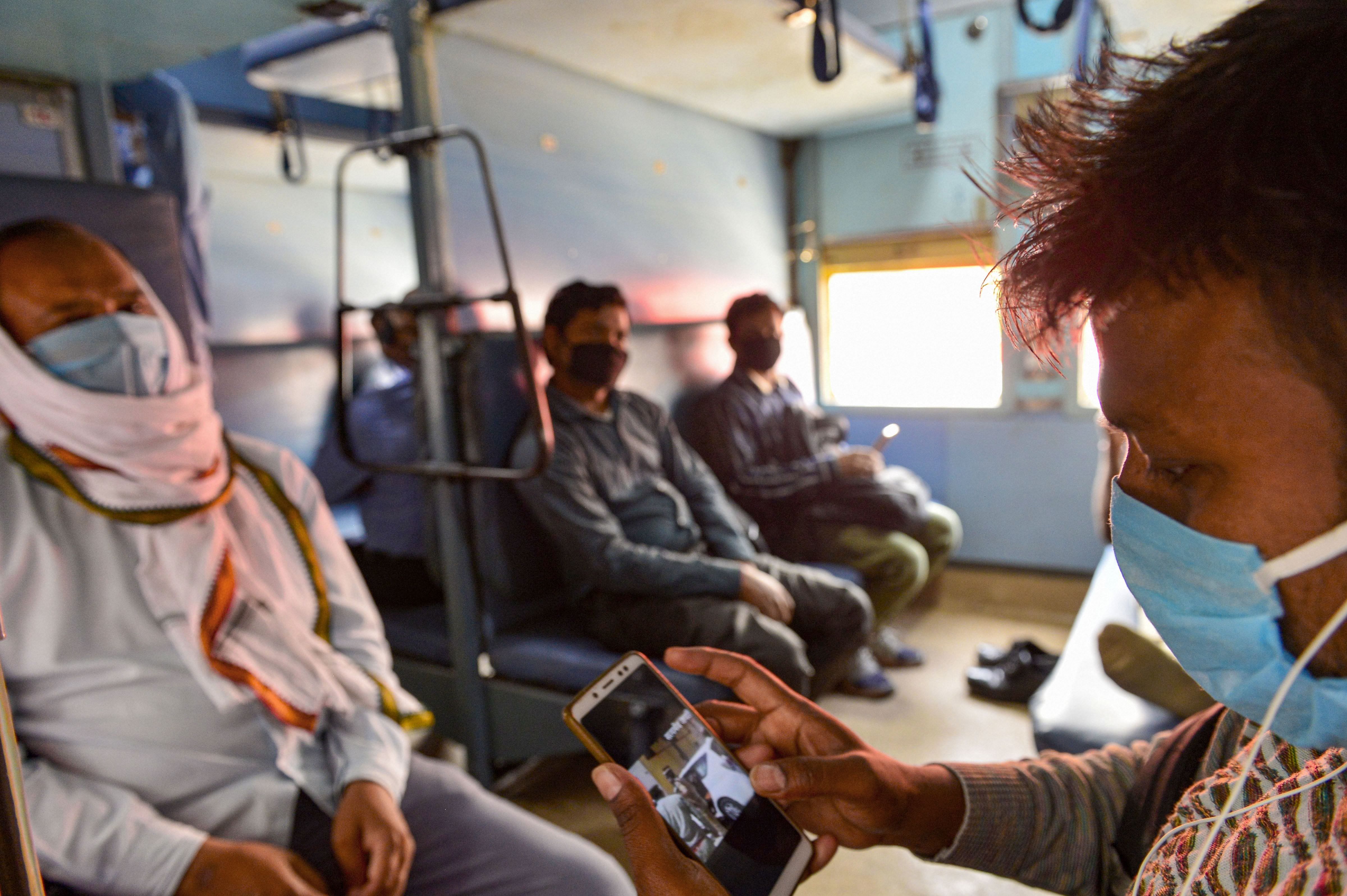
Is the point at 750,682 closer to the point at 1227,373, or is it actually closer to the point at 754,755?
the point at 754,755

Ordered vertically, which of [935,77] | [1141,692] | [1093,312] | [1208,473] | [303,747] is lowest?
[1141,692]

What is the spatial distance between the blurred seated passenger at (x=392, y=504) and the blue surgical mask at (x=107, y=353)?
3.48ft

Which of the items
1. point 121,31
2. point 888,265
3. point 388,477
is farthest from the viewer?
point 888,265

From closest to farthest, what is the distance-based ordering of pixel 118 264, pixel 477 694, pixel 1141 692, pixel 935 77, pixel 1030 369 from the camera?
1. pixel 118 264
2. pixel 1141 692
3. pixel 477 694
4. pixel 935 77
5. pixel 1030 369

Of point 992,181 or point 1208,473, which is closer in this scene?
point 1208,473

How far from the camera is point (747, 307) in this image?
3.54 m

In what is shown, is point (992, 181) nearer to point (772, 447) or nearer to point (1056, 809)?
point (1056, 809)

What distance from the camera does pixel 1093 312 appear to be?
61 centimetres

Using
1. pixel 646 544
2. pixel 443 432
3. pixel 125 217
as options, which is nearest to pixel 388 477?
pixel 443 432

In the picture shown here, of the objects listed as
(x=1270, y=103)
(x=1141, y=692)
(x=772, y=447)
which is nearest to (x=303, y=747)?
(x=1270, y=103)

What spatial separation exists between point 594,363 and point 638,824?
180cm

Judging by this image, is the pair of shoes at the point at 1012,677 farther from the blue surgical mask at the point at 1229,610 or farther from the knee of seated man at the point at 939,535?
the blue surgical mask at the point at 1229,610

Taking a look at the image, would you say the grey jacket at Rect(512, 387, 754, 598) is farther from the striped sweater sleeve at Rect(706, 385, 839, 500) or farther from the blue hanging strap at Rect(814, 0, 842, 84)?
the blue hanging strap at Rect(814, 0, 842, 84)

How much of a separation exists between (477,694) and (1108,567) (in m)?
2.07
